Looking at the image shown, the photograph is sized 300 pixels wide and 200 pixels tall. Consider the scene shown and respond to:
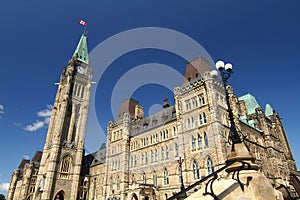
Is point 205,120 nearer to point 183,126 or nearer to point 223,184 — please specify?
point 183,126

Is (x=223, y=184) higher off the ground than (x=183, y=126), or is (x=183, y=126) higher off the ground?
(x=183, y=126)

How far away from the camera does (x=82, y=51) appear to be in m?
68.7

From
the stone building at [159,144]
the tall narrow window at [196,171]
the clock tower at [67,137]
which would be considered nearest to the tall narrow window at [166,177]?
the stone building at [159,144]

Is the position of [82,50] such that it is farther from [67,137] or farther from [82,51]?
[67,137]

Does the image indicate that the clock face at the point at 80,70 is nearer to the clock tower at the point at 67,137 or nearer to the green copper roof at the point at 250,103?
the clock tower at the point at 67,137

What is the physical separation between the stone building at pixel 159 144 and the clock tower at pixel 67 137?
21 cm

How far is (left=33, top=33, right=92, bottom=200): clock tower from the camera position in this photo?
1793 inches

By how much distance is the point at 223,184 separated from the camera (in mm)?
5418

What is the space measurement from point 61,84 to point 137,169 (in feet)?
130

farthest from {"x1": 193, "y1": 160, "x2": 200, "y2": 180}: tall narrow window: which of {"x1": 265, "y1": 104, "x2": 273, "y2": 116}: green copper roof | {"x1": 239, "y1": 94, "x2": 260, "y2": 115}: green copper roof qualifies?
{"x1": 265, "y1": 104, "x2": 273, "y2": 116}: green copper roof

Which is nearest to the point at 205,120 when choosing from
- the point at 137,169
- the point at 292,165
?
the point at 137,169

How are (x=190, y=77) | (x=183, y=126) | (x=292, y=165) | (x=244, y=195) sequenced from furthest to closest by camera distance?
1. (x=292, y=165)
2. (x=190, y=77)
3. (x=183, y=126)
4. (x=244, y=195)

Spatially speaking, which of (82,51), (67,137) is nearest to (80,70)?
(82,51)

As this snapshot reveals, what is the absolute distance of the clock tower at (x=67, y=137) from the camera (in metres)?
45.5
